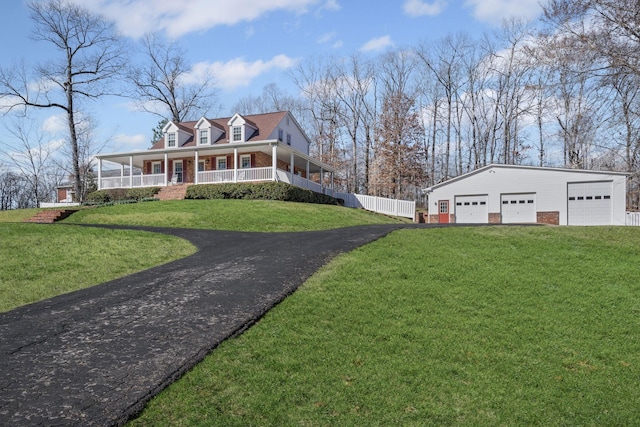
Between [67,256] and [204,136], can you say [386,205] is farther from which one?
[67,256]

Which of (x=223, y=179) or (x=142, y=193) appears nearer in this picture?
(x=223, y=179)

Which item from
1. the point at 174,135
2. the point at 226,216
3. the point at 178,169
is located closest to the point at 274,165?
the point at 226,216

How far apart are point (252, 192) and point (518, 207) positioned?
621 inches

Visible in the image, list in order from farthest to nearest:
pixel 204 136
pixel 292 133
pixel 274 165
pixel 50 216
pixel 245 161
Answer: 1. pixel 292 133
2. pixel 204 136
3. pixel 245 161
4. pixel 274 165
5. pixel 50 216

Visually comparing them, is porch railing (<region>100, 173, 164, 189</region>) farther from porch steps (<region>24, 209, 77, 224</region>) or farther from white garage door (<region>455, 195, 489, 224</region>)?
white garage door (<region>455, 195, 489, 224</region>)

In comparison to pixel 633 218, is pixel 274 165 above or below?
above

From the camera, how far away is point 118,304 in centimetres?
607

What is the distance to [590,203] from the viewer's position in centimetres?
2184

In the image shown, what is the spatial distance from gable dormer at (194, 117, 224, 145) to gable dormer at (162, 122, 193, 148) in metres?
1.70

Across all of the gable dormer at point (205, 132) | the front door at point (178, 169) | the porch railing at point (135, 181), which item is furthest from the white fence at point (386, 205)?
the porch railing at point (135, 181)

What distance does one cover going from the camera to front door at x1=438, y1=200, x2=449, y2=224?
25966 millimetres

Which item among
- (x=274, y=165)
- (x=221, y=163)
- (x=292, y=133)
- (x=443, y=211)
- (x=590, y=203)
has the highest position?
(x=292, y=133)

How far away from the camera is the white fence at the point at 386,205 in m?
28.0

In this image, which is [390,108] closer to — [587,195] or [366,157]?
[366,157]
